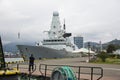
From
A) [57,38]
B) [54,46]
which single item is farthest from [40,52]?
[57,38]

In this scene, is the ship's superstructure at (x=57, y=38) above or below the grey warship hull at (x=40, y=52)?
above

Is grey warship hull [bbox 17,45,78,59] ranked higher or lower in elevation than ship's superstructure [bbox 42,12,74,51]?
lower

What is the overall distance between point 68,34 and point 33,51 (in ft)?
75.6

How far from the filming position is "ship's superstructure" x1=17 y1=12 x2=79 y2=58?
70.5 m

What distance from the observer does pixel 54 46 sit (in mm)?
84062

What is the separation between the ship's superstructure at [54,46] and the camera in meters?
70.5

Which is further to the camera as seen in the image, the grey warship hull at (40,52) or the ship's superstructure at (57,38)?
the ship's superstructure at (57,38)

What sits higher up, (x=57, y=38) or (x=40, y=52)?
(x=57, y=38)

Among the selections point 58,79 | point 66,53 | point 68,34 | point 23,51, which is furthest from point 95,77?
point 68,34

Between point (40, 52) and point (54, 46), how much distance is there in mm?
11476

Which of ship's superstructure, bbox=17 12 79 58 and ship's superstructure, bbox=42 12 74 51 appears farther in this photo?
ship's superstructure, bbox=42 12 74 51

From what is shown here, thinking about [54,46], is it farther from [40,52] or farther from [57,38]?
[40,52]

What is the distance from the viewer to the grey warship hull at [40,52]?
68569mm

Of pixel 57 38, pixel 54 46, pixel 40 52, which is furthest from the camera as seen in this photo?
pixel 57 38
